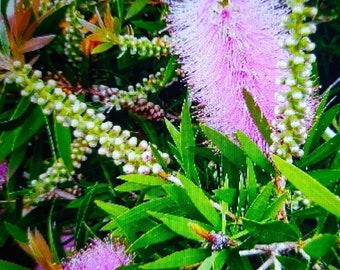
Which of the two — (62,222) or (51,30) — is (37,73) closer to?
(51,30)

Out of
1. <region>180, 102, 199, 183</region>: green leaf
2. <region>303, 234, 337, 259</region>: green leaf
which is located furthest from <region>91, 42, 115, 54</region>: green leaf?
<region>303, 234, 337, 259</region>: green leaf

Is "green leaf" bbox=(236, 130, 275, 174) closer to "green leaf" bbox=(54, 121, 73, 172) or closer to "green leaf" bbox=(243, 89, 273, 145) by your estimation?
"green leaf" bbox=(243, 89, 273, 145)

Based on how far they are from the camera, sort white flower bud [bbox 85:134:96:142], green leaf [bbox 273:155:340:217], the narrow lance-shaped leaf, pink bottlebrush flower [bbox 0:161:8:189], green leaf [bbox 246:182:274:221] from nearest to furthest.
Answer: green leaf [bbox 273:155:340:217] < green leaf [bbox 246:182:274:221] < white flower bud [bbox 85:134:96:142] < the narrow lance-shaped leaf < pink bottlebrush flower [bbox 0:161:8:189]

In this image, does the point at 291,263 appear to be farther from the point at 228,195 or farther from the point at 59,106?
the point at 59,106

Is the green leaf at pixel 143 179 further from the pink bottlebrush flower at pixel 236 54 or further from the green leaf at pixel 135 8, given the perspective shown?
the green leaf at pixel 135 8

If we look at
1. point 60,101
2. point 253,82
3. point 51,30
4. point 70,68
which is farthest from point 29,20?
point 253,82

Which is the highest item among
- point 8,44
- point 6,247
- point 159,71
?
point 8,44
